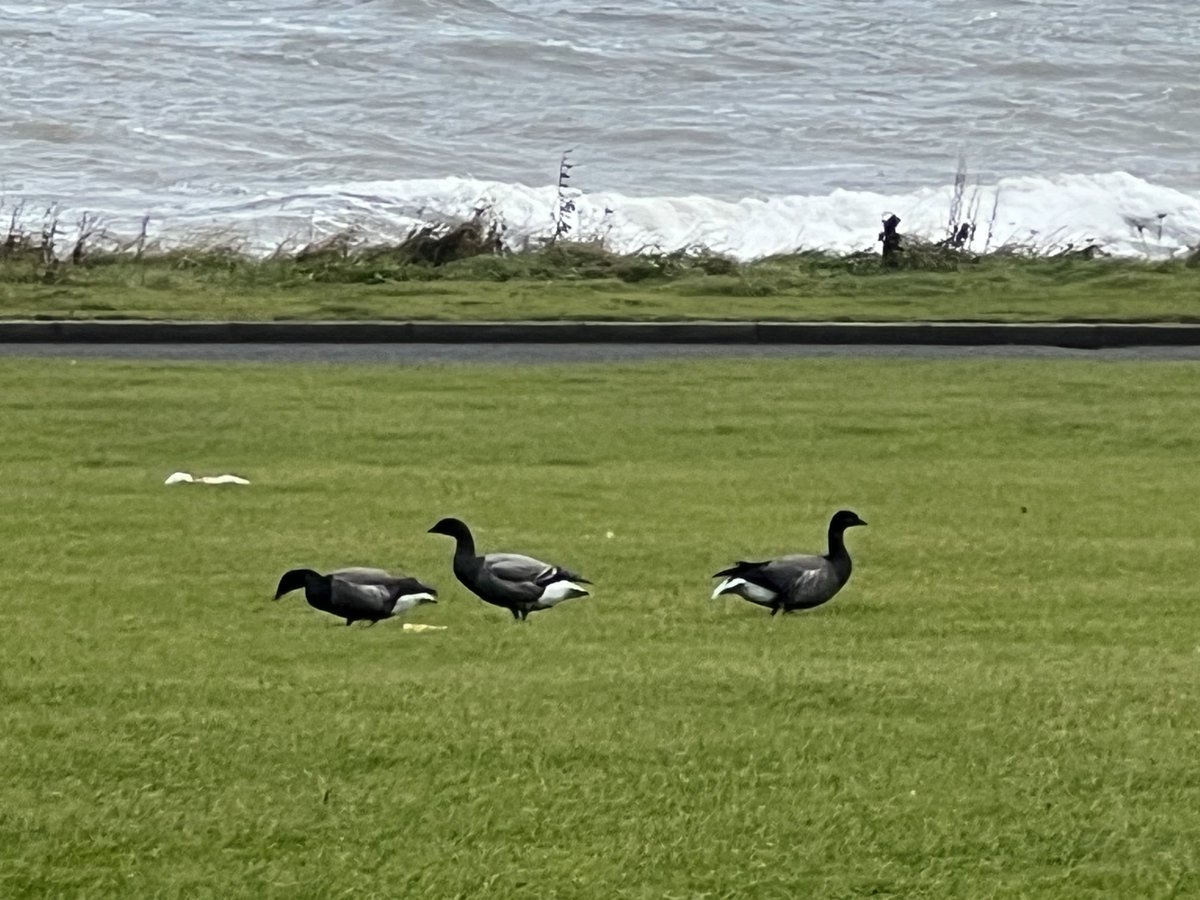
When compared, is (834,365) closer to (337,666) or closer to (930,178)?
(337,666)

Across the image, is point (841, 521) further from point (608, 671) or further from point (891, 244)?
point (891, 244)

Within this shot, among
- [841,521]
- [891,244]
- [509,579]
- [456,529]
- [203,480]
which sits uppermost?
[891,244]

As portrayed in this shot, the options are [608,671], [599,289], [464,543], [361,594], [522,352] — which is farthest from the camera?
[599,289]

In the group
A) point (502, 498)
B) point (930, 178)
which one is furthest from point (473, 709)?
point (930, 178)

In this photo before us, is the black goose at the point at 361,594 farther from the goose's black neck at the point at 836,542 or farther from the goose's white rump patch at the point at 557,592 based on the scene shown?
the goose's black neck at the point at 836,542

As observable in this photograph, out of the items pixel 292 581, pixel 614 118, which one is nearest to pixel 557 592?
pixel 292 581

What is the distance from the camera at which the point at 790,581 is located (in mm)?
6953

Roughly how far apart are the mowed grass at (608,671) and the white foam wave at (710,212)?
1745cm

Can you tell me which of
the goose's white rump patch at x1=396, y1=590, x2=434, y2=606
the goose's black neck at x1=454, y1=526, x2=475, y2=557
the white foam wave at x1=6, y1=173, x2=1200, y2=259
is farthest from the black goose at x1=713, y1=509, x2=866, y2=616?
the white foam wave at x1=6, y1=173, x2=1200, y2=259

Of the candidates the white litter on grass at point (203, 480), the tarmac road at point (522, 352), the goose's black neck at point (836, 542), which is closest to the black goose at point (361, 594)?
the goose's black neck at point (836, 542)

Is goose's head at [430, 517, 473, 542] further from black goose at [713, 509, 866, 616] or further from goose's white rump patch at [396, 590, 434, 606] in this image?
black goose at [713, 509, 866, 616]

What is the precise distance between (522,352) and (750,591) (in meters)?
8.92

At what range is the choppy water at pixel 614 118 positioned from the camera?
106 feet

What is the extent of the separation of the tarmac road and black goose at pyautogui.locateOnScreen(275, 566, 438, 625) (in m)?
8.20
